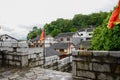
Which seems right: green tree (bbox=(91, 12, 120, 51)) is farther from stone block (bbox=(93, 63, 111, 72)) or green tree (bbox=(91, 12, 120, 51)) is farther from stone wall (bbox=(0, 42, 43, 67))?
stone wall (bbox=(0, 42, 43, 67))

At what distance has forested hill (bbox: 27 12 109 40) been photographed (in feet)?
210

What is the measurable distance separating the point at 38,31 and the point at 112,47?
67.7 m

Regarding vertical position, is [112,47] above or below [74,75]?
above

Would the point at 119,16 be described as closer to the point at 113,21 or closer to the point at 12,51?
the point at 113,21

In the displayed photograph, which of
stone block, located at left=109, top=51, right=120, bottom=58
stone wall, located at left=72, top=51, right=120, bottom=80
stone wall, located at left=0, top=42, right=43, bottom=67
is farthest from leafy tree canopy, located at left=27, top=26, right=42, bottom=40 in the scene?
stone block, located at left=109, top=51, right=120, bottom=58

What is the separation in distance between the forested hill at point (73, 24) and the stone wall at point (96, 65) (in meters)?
56.8

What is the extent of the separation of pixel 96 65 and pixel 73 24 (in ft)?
224

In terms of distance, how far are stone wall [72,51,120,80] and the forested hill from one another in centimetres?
5684

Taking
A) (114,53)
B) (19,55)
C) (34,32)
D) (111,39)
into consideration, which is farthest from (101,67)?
(34,32)

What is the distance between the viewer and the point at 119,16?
11.3 feet

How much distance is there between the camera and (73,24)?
7169cm

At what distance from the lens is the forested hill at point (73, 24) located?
64062mm

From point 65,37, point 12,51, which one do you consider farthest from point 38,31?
point 12,51

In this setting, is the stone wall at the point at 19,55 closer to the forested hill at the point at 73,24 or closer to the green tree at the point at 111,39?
the green tree at the point at 111,39
